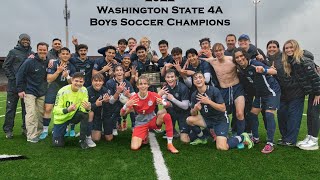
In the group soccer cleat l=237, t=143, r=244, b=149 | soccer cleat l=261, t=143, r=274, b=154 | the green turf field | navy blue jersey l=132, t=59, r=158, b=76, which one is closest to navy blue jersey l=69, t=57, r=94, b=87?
navy blue jersey l=132, t=59, r=158, b=76

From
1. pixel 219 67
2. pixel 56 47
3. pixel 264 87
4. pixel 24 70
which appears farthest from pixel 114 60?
pixel 264 87

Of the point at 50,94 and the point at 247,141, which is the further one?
the point at 50,94

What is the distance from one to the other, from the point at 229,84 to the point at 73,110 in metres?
3.05

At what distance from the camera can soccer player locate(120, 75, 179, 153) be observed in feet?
19.8

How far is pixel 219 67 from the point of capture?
21.5ft

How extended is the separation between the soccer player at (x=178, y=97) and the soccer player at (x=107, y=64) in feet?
4.87

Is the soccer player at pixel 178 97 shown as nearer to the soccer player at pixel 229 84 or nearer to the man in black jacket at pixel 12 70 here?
the soccer player at pixel 229 84

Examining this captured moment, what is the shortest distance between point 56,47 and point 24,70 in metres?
1.15

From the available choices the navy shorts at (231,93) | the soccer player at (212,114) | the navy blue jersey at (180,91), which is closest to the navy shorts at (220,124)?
the soccer player at (212,114)

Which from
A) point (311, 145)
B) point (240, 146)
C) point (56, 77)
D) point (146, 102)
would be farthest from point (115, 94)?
point (311, 145)

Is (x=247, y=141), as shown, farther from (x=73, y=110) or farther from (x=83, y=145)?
(x=73, y=110)

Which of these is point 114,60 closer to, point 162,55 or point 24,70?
point 162,55

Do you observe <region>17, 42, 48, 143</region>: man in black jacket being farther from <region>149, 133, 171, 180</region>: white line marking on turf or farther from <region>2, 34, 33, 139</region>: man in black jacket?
<region>149, 133, 171, 180</region>: white line marking on turf

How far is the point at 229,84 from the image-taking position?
646 centimetres
